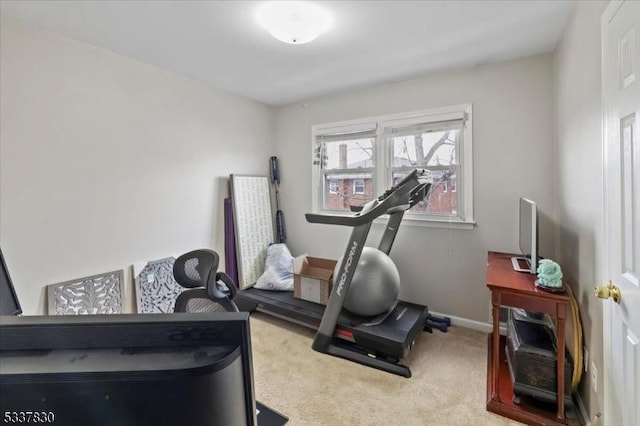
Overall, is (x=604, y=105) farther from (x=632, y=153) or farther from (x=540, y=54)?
(x=540, y=54)

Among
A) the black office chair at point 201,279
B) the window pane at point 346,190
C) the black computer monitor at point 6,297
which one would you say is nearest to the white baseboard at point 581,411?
the black office chair at point 201,279

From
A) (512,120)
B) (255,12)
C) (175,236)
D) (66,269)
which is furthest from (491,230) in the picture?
(66,269)

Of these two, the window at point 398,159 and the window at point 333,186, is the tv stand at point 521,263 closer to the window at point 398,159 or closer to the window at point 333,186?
the window at point 398,159

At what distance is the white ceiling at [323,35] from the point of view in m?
1.97

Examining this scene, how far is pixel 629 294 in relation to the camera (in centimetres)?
115

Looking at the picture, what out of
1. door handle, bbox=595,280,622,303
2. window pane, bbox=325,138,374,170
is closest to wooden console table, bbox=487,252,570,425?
door handle, bbox=595,280,622,303

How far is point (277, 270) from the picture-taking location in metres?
3.65

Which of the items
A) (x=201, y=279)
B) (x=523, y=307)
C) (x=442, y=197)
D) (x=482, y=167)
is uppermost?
(x=482, y=167)

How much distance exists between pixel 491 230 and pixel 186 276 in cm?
268

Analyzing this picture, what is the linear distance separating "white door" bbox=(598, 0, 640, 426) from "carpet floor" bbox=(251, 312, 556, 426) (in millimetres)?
818

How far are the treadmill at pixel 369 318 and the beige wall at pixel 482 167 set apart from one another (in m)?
0.35

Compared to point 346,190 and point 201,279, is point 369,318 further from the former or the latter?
point 201,279

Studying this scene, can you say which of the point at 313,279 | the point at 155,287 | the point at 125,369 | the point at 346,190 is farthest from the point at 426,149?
the point at 125,369

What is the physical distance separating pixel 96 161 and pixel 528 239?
3460mm
